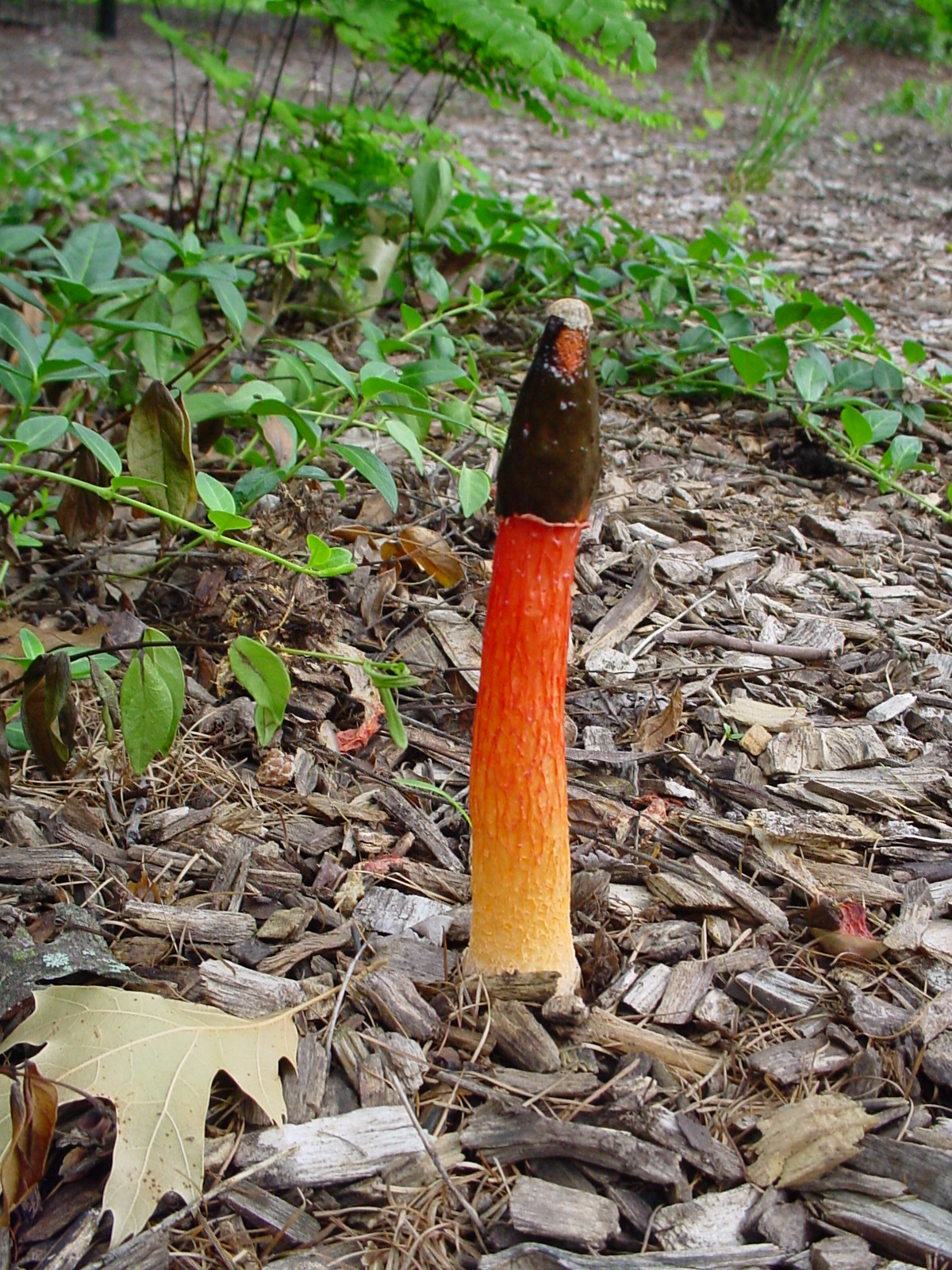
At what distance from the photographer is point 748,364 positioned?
4043mm

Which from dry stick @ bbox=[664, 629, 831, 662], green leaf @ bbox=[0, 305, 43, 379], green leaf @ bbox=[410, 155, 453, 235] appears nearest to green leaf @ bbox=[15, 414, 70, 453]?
green leaf @ bbox=[0, 305, 43, 379]

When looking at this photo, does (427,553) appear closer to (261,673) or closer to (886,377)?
(261,673)

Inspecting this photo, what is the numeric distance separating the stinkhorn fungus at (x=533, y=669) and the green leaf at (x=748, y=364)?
2533mm

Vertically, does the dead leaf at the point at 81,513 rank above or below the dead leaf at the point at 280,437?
below

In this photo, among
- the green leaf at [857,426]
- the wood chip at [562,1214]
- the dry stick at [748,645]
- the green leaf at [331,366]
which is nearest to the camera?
the wood chip at [562,1214]

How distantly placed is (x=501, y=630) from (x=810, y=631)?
5.88ft

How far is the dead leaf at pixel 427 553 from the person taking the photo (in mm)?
3117

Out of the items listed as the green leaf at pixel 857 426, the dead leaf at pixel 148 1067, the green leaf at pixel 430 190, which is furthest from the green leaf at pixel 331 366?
the green leaf at pixel 857 426

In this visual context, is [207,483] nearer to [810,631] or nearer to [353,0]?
[810,631]

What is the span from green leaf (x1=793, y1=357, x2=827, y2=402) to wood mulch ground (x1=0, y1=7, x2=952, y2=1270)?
393mm

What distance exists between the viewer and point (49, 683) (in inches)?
79.7

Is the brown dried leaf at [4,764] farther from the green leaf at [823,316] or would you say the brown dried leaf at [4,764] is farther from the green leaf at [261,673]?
the green leaf at [823,316]

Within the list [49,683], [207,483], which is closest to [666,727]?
[207,483]

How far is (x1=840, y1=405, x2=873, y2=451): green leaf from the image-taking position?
3773 mm
